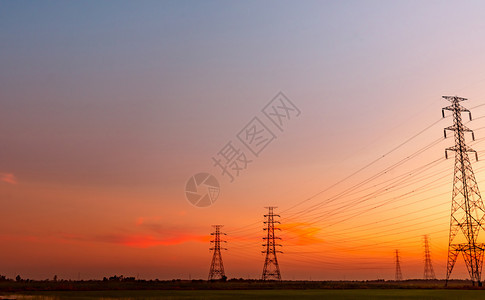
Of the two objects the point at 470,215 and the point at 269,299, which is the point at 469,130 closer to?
the point at 470,215

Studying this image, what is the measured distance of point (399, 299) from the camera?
6253 centimetres

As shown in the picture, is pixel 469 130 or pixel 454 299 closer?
pixel 454 299

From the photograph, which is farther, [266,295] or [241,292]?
[241,292]

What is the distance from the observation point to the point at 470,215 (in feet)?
245

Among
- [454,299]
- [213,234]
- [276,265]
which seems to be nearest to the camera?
[454,299]

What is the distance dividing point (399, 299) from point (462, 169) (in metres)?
26.4

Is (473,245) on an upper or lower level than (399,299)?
upper

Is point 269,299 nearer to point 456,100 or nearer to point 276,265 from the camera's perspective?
point 456,100

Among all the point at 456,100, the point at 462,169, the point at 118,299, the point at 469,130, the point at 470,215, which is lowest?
the point at 118,299

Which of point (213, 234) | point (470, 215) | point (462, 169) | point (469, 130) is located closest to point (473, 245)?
point (470, 215)

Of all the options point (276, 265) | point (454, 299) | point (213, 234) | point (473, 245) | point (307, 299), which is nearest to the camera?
point (454, 299)

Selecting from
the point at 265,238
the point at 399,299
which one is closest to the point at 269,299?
the point at 399,299

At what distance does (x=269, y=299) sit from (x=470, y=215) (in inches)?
1398

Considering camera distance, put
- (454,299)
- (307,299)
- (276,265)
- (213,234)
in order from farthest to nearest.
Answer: (213,234), (276,265), (307,299), (454,299)
